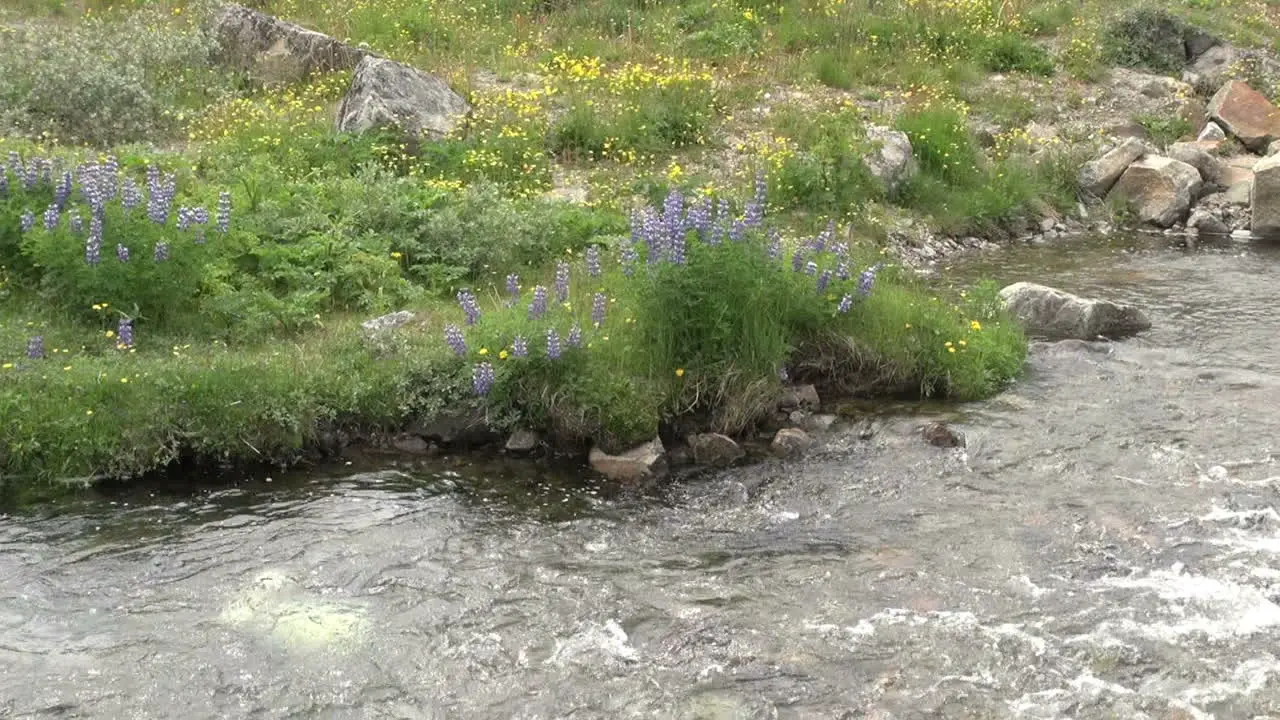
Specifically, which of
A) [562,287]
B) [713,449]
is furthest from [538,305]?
[713,449]

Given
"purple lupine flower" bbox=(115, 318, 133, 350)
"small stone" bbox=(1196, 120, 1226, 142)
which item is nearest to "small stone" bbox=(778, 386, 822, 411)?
"purple lupine flower" bbox=(115, 318, 133, 350)

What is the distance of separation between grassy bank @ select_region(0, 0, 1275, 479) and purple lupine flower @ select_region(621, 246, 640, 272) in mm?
81

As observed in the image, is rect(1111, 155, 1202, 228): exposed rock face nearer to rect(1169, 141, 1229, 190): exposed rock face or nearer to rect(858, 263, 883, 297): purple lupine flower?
rect(1169, 141, 1229, 190): exposed rock face

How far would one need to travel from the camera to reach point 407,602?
7809mm

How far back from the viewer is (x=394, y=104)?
53.7ft

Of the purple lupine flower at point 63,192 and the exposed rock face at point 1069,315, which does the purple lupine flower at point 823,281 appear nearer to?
the exposed rock face at point 1069,315

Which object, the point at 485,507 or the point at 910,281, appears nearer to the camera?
the point at 485,507

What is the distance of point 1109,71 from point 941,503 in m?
16.2

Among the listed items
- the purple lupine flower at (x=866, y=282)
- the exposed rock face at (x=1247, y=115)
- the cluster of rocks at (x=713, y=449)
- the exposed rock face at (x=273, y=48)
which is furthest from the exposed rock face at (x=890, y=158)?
the exposed rock face at (x=273, y=48)

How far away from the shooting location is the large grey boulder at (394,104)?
1611 cm

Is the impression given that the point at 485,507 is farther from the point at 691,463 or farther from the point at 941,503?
the point at 941,503

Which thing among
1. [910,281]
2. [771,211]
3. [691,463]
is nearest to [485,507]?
[691,463]

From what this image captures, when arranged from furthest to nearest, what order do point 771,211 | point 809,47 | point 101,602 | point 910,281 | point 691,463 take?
1. point 809,47
2. point 771,211
3. point 910,281
4. point 691,463
5. point 101,602

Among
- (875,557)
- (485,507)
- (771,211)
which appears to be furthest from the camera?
(771,211)
